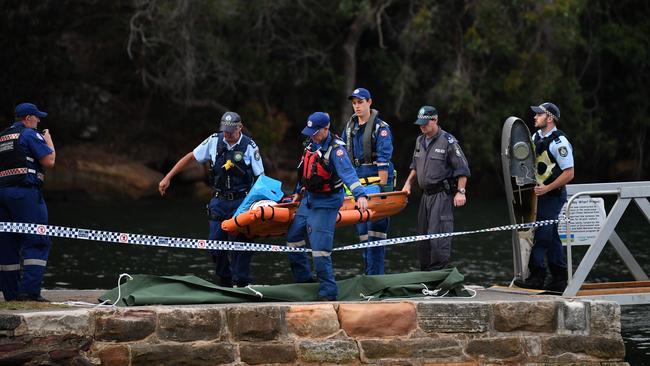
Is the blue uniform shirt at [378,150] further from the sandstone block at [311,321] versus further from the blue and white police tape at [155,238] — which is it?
the sandstone block at [311,321]

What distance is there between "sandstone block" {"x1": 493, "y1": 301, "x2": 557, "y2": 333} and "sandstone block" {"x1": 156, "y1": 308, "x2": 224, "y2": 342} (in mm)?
2562

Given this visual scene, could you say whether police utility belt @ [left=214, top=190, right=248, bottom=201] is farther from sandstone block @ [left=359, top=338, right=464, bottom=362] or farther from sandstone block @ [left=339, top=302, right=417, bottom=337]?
sandstone block @ [left=359, top=338, right=464, bottom=362]

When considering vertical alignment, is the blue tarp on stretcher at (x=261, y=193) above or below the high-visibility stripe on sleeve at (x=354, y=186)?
above

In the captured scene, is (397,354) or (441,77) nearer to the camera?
(397,354)

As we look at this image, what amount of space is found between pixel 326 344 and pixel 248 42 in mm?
26418

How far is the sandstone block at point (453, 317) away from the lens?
35.8ft

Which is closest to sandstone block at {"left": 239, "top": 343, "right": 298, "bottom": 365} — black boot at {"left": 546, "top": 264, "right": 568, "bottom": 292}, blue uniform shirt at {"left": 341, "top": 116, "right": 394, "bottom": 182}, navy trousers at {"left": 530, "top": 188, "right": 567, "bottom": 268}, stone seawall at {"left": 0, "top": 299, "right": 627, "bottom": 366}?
stone seawall at {"left": 0, "top": 299, "right": 627, "bottom": 366}

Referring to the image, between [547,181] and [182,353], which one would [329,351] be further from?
[547,181]

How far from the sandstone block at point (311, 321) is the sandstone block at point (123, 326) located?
49.2 inches

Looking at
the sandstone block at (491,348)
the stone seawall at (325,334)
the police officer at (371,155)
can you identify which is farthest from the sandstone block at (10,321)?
the police officer at (371,155)

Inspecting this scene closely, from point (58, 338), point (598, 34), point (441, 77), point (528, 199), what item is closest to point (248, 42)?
point (441, 77)

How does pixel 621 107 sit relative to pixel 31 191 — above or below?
above

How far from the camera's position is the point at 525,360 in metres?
11.0

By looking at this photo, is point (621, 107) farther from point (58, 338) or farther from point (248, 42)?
point (58, 338)
